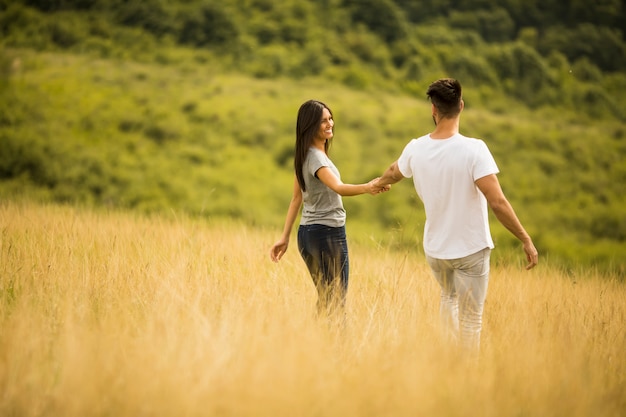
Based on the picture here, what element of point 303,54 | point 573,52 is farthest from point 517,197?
point 303,54

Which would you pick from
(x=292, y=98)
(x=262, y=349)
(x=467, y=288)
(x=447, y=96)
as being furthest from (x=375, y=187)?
(x=292, y=98)

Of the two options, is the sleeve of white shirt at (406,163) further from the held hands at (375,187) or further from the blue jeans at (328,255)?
the blue jeans at (328,255)

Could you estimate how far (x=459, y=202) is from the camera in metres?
3.56

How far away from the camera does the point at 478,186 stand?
350cm

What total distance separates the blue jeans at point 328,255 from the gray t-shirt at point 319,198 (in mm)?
48

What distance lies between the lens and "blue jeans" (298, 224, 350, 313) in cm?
391

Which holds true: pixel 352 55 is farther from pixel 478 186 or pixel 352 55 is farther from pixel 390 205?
pixel 478 186

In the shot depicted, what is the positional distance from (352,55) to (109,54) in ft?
67.2

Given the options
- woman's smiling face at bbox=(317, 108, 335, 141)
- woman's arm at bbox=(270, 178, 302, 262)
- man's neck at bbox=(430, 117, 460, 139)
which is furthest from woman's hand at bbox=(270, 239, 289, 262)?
man's neck at bbox=(430, 117, 460, 139)

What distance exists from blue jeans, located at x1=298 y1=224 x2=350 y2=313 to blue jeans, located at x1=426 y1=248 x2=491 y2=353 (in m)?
0.58

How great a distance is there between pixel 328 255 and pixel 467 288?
2.94ft

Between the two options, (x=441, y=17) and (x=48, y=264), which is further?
(x=441, y=17)

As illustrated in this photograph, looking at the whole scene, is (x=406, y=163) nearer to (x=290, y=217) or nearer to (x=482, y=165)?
(x=482, y=165)

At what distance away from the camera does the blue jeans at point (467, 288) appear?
3.61m
